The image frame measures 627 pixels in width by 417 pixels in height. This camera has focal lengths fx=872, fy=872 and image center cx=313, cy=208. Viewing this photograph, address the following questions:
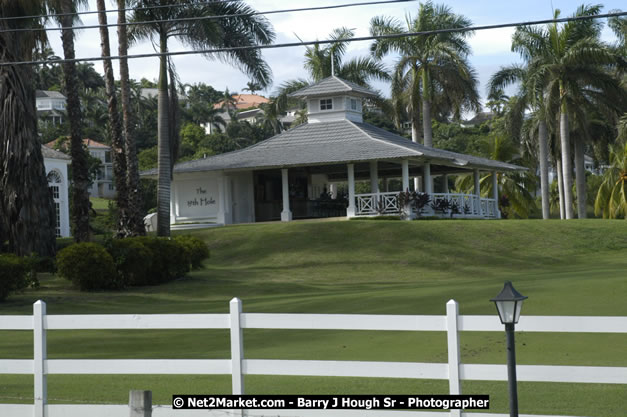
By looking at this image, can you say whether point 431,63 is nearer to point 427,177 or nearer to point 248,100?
point 427,177

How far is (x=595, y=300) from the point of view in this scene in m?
17.8

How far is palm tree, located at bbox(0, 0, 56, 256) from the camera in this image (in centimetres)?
2705

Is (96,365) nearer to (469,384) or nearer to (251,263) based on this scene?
(469,384)

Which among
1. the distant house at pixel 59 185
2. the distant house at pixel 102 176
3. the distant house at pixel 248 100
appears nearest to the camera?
the distant house at pixel 59 185

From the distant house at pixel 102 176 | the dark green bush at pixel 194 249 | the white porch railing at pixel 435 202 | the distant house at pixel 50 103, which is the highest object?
the distant house at pixel 50 103

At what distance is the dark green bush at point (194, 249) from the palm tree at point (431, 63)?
918 inches

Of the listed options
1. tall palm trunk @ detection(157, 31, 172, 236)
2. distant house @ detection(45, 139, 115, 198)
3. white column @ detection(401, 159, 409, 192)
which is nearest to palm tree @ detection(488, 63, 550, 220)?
white column @ detection(401, 159, 409, 192)

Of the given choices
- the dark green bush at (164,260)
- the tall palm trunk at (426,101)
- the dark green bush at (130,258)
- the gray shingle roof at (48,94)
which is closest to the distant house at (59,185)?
the dark green bush at (164,260)

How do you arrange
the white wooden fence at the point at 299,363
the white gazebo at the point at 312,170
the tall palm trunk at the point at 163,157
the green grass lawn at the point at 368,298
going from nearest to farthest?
the white wooden fence at the point at 299,363 → the green grass lawn at the point at 368,298 → the tall palm trunk at the point at 163,157 → the white gazebo at the point at 312,170

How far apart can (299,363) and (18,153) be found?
2100 cm

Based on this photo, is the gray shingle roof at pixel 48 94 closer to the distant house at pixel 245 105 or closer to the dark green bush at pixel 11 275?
the distant house at pixel 245 105

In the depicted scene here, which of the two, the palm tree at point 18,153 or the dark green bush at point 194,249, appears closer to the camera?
the palm tree at point 18,153

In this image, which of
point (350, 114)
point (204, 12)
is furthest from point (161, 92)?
point (350, 114)

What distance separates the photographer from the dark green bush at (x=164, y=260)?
1036 inches
